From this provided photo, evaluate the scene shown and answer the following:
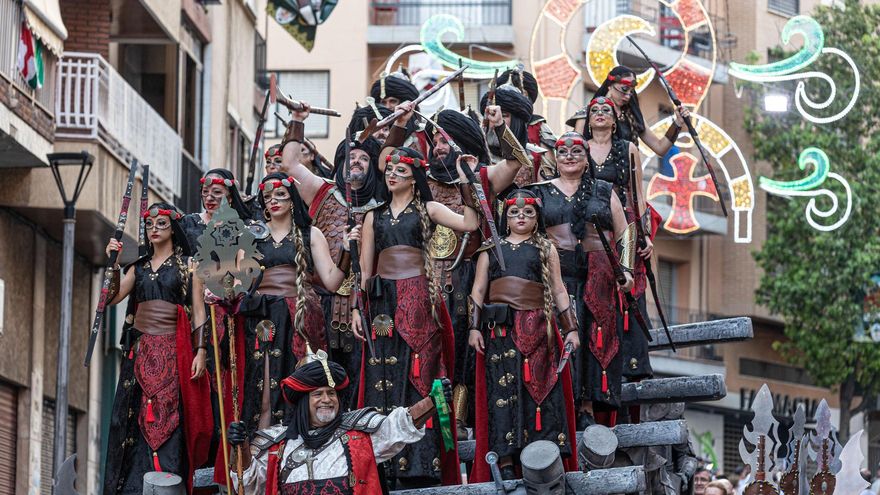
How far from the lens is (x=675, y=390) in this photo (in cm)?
1622

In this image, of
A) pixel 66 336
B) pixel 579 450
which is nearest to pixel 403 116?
pixel 579 450

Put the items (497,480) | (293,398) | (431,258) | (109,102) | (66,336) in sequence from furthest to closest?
(109,102), (66,336), (431,258), (497,480), (293,398)

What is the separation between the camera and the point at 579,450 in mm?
14781

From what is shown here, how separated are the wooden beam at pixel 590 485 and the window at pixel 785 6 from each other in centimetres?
3163

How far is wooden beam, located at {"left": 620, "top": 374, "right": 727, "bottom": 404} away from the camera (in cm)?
1623

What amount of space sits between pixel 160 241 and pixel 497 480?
2.99 meters

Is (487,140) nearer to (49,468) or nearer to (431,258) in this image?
(431,258)

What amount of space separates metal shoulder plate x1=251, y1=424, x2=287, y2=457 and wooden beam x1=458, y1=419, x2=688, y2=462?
8.43 feet

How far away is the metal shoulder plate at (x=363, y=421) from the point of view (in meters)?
12.4

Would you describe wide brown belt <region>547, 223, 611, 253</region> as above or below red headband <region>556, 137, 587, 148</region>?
below

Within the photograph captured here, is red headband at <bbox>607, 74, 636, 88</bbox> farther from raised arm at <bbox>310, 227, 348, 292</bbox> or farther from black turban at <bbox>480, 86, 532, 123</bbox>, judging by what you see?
raised arm at <bbox>310, 227, 348, 292</bbox>

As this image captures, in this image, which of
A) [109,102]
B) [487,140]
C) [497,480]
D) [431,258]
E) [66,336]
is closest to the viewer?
[497,480]

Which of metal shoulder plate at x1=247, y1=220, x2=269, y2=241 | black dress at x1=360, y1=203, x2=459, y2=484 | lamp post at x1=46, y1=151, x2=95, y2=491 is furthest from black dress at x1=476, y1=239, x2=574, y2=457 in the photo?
lamp post at x1=46, y1=151, x2=95, y2=491

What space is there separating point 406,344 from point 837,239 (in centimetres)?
2462
